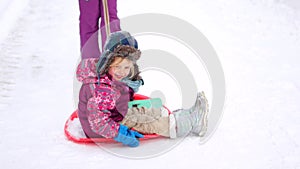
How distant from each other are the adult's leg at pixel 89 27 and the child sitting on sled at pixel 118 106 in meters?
0.64

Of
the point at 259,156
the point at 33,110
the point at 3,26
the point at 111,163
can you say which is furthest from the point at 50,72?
the point at 259,156

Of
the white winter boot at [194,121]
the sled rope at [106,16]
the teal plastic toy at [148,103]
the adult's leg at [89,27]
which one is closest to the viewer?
Answer: the white winter boot at [194,121]

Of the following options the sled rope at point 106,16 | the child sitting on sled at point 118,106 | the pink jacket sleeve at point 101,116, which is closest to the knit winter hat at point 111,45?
the child sitting on sled at point 118,106

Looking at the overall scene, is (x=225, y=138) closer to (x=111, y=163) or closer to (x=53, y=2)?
(x=111, y=163)

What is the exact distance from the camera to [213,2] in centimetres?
423

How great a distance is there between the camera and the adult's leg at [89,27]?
2.94 meters

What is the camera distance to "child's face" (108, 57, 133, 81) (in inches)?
89.5

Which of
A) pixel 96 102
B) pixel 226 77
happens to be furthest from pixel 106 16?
pixel 226 77

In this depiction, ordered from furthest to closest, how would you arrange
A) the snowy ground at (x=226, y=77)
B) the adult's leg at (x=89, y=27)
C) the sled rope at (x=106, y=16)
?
the adult's leg at (x=89, y=27)
the sled rope at (x=106, y=16)
the snowy ground at (x=226, y=77)

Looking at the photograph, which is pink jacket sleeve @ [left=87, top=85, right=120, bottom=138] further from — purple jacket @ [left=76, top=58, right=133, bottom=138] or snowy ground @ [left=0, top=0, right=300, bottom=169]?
snowy ground @ [left=0, top=0, right=300, bottom=169]

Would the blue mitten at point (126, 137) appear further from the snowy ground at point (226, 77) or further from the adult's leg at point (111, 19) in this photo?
the adult's leg at point (111, 19)

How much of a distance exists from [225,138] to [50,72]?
136cm

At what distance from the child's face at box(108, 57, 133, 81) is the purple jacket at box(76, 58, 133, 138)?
34 mm

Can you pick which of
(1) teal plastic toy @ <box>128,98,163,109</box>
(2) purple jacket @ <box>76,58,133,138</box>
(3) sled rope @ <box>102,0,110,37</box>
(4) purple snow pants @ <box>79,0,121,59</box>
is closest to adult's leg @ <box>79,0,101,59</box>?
(4) purple snow pants @ <box>79,0,121,59</box>
